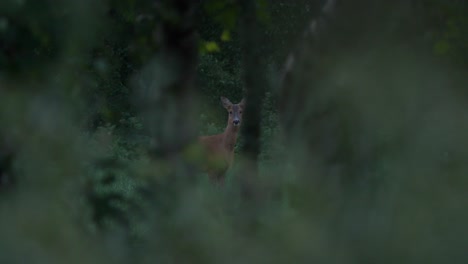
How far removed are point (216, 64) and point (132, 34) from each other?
67.5ft

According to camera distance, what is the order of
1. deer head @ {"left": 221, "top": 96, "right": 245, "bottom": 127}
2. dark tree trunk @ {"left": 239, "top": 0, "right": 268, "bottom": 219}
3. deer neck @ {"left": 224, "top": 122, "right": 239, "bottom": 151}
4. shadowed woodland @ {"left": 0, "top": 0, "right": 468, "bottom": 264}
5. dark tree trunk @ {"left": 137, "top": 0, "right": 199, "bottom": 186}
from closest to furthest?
shadowed woodland @ {"left": 0, "top": 0, "right": 468, "bottom": 264} < dark tree trunk @ {"left": 137, "top": 0, "right": 199, "bottom": 186} < dark tree trunk @ {"left": 239, "top": 0, "right": 268, "bottom": 219} < deer neck @ {"left": 224, "top": 122, "right": 239, "bottom": 151} < deer head @ {"left": 221, "top": 96, "right": 245, "bottom": 127}

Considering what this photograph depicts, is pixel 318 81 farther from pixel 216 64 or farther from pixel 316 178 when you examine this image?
pixel 216 64

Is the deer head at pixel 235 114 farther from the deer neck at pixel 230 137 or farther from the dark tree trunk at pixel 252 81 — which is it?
the dark tree trunk at pixel 252 81

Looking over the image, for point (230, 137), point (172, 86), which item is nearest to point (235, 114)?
point (230, 137)

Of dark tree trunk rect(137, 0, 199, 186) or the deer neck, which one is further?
the deer neck

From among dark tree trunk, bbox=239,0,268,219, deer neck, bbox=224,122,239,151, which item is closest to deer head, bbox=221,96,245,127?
deer neck, bbox=224,122,239,151

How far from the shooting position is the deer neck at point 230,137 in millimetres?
17677

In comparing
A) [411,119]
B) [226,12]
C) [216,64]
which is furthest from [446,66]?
[216,64]

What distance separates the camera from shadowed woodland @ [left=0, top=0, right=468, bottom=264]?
4.45m

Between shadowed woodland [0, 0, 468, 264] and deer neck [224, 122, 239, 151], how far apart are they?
1151 centimetres

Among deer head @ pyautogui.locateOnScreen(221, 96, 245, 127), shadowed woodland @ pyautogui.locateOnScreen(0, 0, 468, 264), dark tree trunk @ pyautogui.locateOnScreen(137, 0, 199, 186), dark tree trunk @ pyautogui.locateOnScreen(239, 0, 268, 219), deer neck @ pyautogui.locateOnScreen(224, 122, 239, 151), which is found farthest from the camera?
deer head @ pyautogui.locateOnScreen(221, 96, 245, 127)

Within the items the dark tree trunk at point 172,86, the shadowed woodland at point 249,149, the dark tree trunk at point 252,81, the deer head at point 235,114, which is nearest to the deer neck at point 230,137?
the deer head at point 235,114

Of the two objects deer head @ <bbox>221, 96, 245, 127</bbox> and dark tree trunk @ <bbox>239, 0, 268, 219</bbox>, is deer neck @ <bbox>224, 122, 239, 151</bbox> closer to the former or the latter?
deer head @ <bbox>221, 96, 245, 127</bbox>

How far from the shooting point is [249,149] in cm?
606
